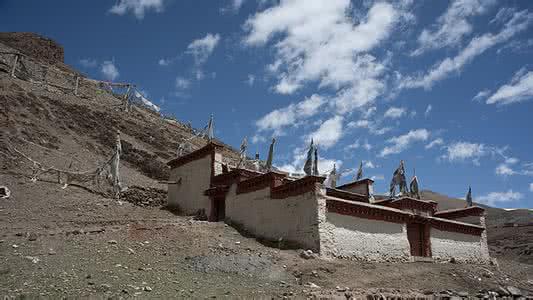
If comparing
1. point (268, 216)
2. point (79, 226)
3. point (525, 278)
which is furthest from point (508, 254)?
point (79, 226)

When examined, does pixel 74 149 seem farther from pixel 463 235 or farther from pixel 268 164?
pixel 463 235

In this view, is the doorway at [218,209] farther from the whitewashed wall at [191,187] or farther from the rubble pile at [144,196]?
the rubble pile at [144,196]

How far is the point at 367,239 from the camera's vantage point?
17.9m

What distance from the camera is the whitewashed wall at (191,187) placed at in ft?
75.4

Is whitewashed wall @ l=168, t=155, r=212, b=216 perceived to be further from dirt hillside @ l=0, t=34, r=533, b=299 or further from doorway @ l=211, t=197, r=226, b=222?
dirt hillside @ l=0, t=34, r=533, b=299

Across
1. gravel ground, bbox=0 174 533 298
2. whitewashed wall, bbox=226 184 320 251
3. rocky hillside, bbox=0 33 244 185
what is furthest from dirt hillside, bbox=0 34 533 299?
whitewashed wall, bbox=226 184 320 251

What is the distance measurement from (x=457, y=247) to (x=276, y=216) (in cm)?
1029

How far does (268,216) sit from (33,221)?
907 cm

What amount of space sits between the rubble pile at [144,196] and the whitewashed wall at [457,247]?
15165 millimetres

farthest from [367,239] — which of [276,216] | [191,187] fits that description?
[191,187]

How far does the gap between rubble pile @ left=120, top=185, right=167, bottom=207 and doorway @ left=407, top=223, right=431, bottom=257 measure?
14052 millimetres

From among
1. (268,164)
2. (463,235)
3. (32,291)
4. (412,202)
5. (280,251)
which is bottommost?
(32,291)

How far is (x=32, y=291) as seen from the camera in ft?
32.9

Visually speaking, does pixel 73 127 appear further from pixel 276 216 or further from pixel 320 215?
pixel 320 215
